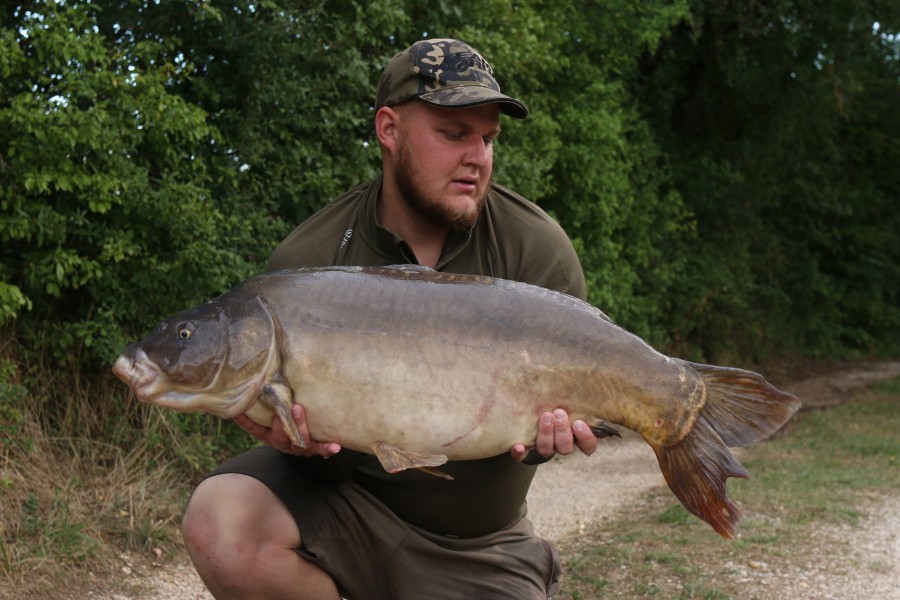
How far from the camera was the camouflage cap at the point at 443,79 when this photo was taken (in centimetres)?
302

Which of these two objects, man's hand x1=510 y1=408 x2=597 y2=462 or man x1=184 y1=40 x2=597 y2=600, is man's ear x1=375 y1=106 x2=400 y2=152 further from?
man's hand x1=510 y1=408 x2=597 y2=462

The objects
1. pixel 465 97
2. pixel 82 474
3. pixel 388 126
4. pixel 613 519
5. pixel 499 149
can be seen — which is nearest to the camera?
pixel 465 97

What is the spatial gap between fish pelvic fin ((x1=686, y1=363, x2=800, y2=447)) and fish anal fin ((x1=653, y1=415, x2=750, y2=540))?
0.03 m

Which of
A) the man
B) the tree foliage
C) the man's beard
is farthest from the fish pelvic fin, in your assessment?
the tree foliage

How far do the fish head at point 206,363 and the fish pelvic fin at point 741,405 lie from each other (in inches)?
44.8

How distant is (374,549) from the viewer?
10.1 feet

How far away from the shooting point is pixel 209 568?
288 cm

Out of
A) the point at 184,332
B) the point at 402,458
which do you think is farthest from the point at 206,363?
the point at 402,458

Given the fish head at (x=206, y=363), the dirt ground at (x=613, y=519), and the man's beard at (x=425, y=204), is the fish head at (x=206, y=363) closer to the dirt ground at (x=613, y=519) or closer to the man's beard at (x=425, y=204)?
the man's beard at (x=425, y=204)

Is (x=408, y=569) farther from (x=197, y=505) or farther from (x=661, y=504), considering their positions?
(x=661, y=504)

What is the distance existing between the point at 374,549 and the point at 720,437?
Answer: 3.61ft

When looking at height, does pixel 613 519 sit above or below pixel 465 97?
below

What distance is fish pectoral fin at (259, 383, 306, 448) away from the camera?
2524 millimetres

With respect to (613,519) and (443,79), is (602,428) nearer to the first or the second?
(443,79)
